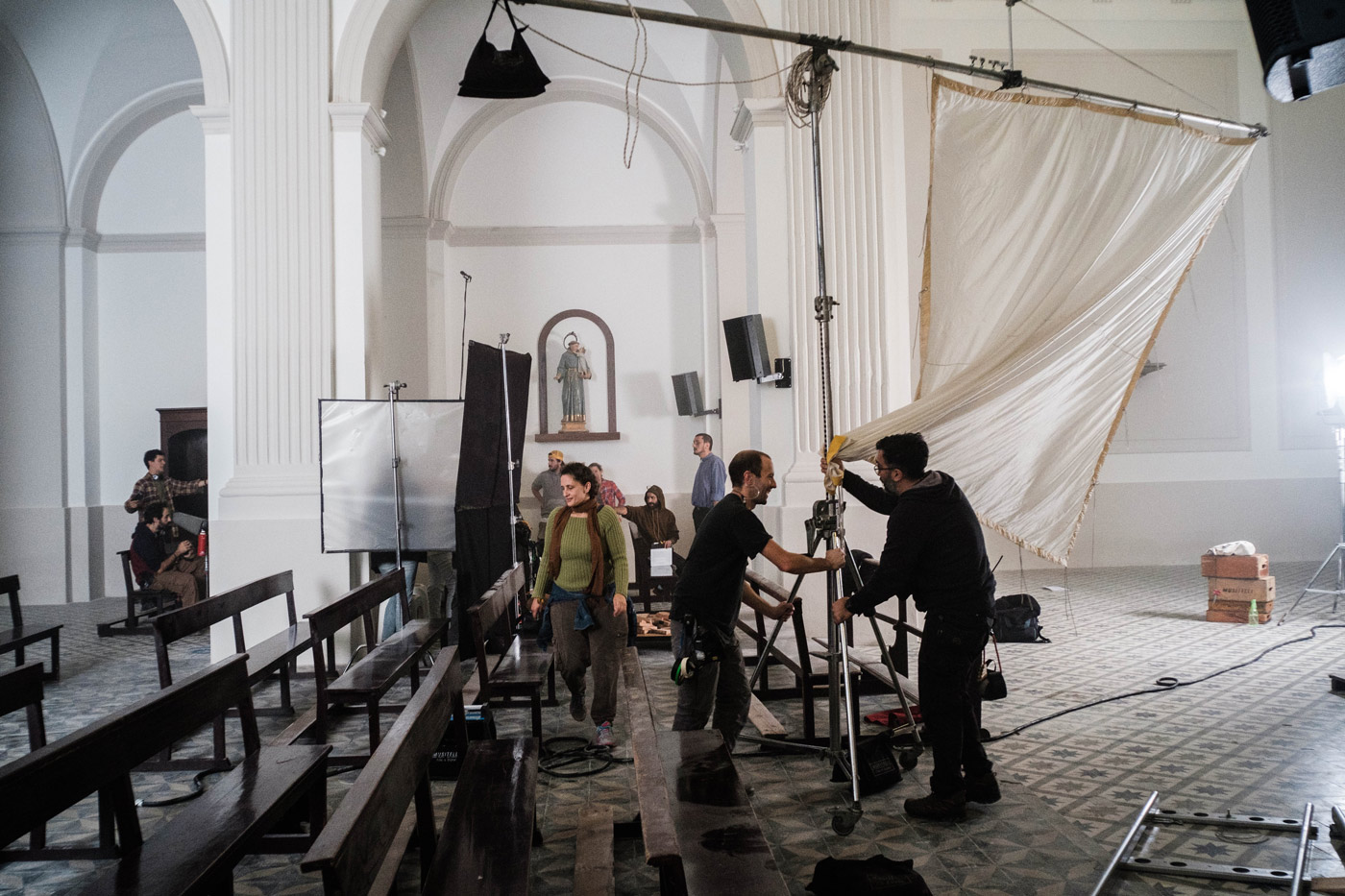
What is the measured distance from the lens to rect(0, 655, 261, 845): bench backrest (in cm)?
192

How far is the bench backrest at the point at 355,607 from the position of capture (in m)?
4.07

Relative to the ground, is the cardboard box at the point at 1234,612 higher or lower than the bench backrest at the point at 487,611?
lower

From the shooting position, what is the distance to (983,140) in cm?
420

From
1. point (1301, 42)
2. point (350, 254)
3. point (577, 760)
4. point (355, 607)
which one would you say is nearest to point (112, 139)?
point (350, 254)

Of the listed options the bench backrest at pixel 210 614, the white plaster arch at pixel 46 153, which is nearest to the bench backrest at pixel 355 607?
the bench backrest at pixel 210 614

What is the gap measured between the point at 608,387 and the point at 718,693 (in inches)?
351

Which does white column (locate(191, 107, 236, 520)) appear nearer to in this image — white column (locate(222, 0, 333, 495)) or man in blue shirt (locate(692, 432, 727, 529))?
white column (locate(222, 0, 333, 495))

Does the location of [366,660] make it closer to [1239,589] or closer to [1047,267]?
[1047,267]

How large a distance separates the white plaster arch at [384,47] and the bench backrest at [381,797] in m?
5.43

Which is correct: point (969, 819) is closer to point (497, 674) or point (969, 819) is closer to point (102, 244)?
point (497, 674)

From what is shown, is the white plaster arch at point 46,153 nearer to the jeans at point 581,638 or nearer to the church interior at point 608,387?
the church interior at point 608,387

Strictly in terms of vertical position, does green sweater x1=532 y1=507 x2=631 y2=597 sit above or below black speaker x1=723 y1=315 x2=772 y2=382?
below

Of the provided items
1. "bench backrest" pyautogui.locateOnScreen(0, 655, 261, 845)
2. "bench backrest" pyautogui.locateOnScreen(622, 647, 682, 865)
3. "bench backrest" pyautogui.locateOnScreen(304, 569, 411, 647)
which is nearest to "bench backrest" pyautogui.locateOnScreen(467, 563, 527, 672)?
"bench backrest" pyautogui.locateOnScreen(304, 569, 411, 647)

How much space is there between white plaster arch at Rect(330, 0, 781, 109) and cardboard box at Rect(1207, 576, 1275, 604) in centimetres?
578
